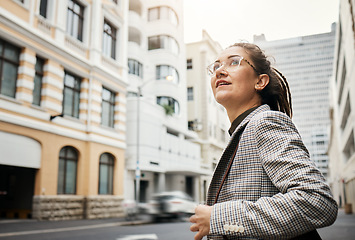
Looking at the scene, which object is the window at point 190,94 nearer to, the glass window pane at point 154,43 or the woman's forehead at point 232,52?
the glass window pane at point 154,43

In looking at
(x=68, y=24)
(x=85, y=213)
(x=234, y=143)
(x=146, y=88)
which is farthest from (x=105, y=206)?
(x=234, y=143)


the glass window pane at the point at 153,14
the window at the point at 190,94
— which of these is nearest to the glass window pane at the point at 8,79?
the glass window pane at the point at 153,14

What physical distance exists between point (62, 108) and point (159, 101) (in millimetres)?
17213

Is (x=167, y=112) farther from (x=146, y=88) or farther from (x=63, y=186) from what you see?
(x=63, y=186)

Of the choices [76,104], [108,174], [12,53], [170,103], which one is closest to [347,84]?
[170,103]

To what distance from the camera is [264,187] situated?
1.29 m

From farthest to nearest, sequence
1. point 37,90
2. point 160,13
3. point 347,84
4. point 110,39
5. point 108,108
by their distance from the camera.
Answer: point 160,13
point 347,84
point 110,39
point 108,108
point 37,90

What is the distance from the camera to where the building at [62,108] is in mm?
14258

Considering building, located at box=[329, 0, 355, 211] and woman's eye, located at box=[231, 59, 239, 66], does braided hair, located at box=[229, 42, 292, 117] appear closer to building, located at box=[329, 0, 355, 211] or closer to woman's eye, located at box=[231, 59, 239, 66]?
woman's eye, located at box=[231, 59, 239, 66]

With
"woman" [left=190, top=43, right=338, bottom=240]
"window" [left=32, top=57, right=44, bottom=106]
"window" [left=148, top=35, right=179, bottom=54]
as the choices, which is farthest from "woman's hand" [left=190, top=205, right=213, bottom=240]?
"window" [left=148, top=35, right=179, bottom=54]

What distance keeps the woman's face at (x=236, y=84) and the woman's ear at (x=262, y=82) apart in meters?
0.02

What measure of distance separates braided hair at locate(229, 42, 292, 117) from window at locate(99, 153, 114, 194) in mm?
18497

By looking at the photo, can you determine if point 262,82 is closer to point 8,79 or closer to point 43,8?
point 8,79

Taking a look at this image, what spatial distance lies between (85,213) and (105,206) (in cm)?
155
